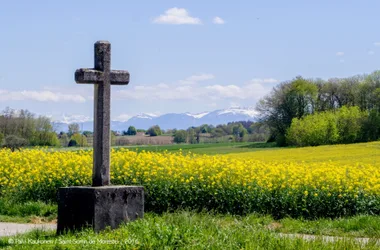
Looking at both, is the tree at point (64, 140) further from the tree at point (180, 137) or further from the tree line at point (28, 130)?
the tree at point (180, 137)

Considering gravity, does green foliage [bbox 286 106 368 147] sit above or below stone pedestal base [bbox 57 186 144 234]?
above

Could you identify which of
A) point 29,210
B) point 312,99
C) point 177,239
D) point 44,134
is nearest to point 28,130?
point 44,134

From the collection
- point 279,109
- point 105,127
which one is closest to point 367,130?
point 279,109

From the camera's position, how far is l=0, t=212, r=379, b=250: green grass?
739cm

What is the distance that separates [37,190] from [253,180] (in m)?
5.15

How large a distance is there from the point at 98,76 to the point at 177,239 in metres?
3.33

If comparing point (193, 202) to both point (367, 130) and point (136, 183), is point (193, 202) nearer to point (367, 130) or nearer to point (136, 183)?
point (136, 183)

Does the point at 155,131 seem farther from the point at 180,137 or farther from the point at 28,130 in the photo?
the point at 28,130

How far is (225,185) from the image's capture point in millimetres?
14414

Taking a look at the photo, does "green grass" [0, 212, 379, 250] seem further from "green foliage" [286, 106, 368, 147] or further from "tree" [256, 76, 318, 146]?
"tree" [256, 76, 318, 146]

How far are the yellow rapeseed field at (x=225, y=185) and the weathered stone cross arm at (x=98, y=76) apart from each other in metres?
4.70

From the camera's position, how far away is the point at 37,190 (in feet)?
51.0

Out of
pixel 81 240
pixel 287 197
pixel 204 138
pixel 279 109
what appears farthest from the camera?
pixel 204 138

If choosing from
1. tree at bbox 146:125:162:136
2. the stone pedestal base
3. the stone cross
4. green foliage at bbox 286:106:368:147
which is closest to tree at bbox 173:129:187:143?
tree at bbox 146:125:162:136
